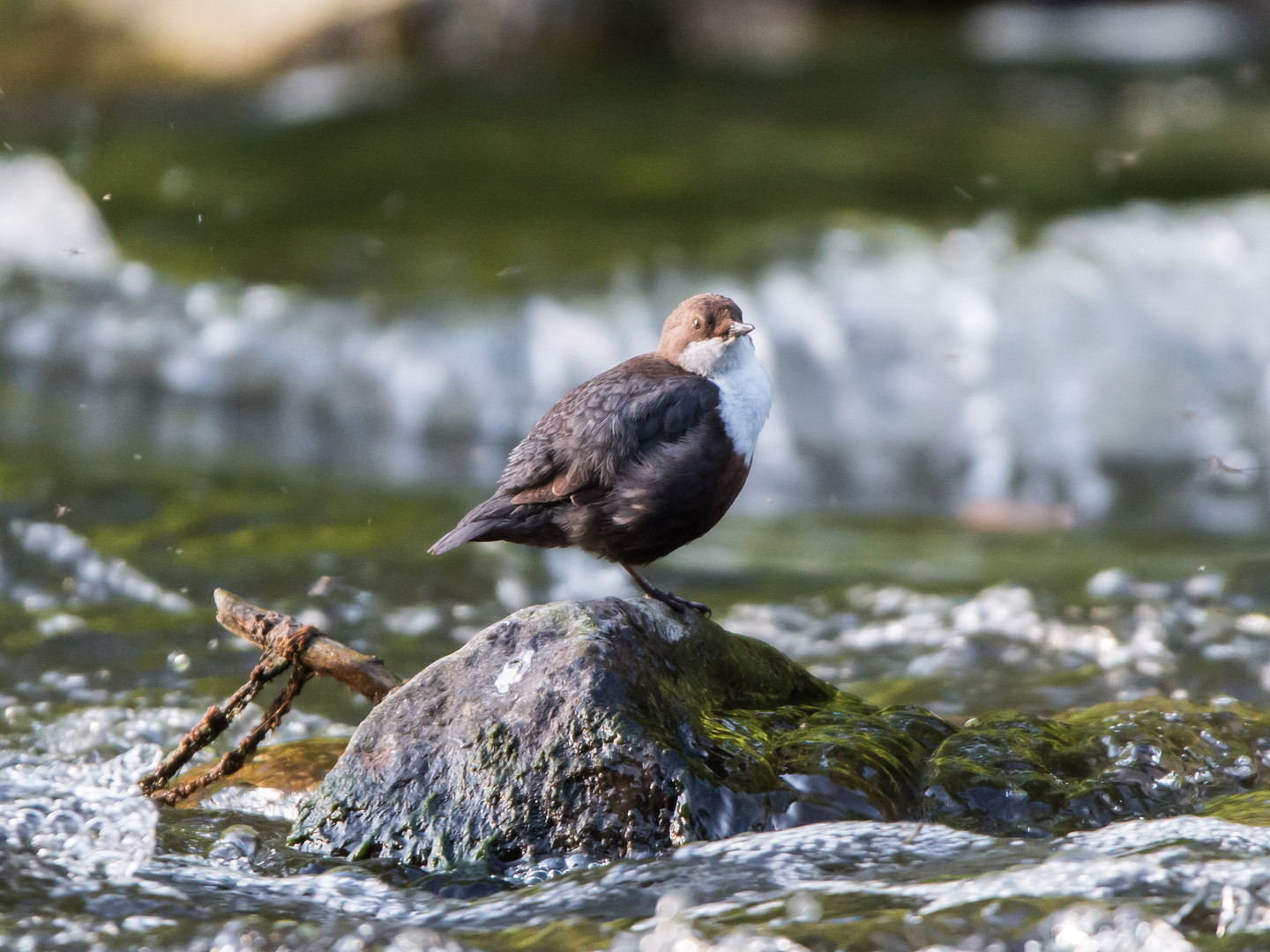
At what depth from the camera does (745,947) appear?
2646 millimetres

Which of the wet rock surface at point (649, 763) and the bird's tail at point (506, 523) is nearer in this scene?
the wet rock surface at point (649, 763)

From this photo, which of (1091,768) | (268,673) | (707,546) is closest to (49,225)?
(707,546)

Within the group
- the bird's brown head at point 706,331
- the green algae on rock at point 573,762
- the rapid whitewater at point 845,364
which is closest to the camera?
the green algae on rock at point 573,762

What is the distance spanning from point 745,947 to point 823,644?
118 inches

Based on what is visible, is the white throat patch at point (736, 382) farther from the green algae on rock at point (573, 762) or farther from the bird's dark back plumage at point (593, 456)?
the green algae on rock at point (573, 762)

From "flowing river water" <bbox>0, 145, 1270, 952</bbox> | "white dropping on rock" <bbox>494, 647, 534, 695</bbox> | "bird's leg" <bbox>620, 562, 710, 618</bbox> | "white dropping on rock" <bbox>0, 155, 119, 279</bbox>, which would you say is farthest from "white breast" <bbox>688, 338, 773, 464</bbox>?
"white dropping on rock" <bbox>0, 155, 119, 279</bbox>

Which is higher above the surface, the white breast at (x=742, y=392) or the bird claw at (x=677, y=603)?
the white breast at (x=742, y=392)

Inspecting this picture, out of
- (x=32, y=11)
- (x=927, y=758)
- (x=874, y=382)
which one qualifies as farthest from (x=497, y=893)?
(x=32, y=11)

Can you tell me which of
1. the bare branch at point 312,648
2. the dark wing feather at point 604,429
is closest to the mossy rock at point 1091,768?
the dark wing feather at point 604,429

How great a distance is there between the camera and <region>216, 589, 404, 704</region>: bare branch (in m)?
3.60

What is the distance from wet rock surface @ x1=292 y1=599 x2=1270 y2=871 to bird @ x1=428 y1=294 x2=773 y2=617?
278 mm

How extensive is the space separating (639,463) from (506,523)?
15.7 inches

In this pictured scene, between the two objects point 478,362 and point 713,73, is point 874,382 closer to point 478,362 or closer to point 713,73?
point 478,362

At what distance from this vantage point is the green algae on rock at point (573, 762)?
3.09 meters
